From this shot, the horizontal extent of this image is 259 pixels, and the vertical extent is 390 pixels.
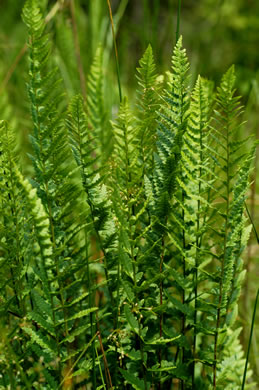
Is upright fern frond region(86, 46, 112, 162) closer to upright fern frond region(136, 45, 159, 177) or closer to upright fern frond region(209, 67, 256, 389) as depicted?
upright fern frond region(136, 45, 159, 177)

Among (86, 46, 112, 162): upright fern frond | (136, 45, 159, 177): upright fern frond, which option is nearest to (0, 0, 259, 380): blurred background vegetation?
(86, 46, 112, 162): upright fern frond

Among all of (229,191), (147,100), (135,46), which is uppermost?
(135,46)

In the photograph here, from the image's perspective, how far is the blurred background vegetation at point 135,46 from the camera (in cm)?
116

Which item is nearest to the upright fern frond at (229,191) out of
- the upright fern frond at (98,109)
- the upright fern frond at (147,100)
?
the upright fern frond at (147,100)

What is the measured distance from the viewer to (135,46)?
3457 millimetres

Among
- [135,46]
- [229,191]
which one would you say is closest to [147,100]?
[229,191]

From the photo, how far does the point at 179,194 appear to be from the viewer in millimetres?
639

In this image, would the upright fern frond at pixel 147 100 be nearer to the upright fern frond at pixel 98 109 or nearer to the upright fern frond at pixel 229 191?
the upright fern frond at pixel 229 191

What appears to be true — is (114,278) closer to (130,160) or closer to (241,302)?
(130,160)

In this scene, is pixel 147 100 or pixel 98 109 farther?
pixel 98 109

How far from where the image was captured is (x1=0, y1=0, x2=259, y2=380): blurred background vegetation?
1160 mm

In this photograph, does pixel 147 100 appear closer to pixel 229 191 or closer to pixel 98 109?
pixel 229 191

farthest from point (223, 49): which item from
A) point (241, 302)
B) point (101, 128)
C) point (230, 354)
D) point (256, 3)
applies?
point (230, 354)

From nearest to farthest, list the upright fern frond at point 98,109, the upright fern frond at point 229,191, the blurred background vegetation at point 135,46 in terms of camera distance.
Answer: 1. the upright fern frond at point 229,191
2. the upright fern frond at point 98,109
3. the blurred background vegetation at point 135,46
